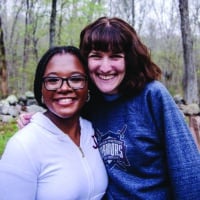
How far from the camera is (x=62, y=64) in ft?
5.82

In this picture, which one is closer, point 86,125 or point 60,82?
point 60,82

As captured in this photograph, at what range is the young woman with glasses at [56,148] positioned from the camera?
5.19 feet

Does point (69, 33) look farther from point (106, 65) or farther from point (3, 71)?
point (106, 65)

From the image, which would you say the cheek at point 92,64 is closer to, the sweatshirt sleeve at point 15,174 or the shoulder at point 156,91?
the shoulder at point 156,91

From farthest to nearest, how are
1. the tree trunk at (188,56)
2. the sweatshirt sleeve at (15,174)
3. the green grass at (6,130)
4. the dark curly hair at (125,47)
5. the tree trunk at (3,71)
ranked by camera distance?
the tree trunk at (3,71)
the tree trunk at (188,56)
the green grass at (6,130)
the dark curly hair at (125,47)
the sweatshirt sleeve at (15,174)

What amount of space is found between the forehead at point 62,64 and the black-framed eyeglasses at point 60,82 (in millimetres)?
30

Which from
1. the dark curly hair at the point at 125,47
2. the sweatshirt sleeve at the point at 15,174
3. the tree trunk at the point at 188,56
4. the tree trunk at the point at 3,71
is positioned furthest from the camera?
the tree trunk at the point at 3,71

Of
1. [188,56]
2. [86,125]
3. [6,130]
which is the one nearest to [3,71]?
[6,130]

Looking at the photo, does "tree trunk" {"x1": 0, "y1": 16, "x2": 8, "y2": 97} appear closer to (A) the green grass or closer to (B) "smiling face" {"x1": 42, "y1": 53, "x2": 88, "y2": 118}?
(A) the green grass

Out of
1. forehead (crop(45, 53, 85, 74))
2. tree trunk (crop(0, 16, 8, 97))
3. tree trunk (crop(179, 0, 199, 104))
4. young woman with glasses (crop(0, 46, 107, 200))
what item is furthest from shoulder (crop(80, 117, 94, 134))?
tree trunk (crop(0, 16, 8, 97))

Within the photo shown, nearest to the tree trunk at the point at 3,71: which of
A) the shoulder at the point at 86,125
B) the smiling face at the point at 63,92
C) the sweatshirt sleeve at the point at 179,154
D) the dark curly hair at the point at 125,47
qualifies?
the shoulder at the point at 86,125

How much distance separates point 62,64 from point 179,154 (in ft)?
2.07

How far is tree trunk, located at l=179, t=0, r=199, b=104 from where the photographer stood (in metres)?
12.5

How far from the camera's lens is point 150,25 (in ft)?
130
